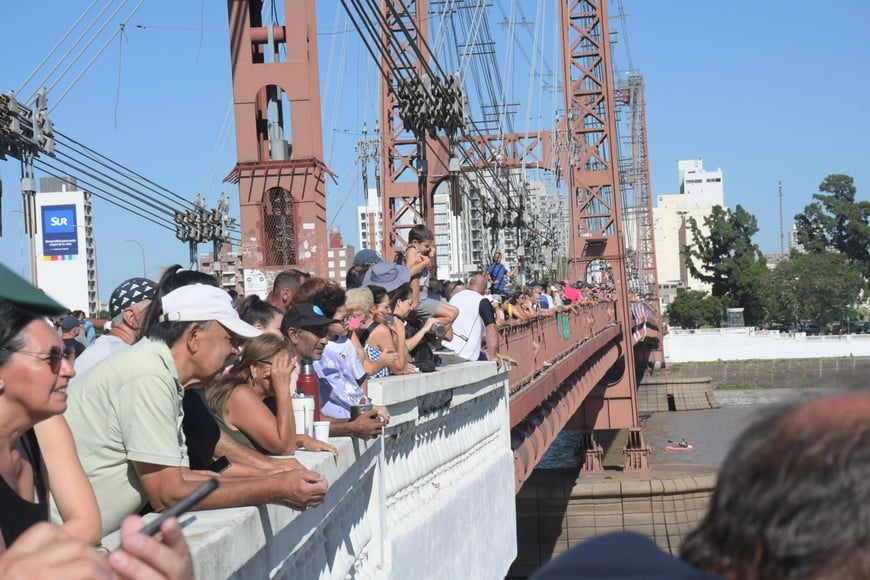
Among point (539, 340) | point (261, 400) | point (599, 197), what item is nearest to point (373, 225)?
point (599, 197)

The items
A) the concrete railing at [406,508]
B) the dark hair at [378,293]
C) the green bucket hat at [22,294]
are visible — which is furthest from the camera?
the dark hair at [378,293]

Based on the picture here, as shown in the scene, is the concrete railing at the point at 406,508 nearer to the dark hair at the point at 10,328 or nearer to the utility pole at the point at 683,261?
the dark hair at the point at 10,328

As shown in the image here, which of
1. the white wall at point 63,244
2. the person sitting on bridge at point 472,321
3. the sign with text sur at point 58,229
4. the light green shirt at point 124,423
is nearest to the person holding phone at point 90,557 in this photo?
the light green shirt at point 124,423

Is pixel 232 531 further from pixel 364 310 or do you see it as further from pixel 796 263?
pixel 796 263

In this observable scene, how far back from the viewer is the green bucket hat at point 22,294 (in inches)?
87.2

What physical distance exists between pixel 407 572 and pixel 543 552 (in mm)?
22662

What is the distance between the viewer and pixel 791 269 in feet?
336

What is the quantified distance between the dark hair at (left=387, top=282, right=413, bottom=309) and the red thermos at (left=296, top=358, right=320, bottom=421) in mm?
2639

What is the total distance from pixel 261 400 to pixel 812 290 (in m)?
102

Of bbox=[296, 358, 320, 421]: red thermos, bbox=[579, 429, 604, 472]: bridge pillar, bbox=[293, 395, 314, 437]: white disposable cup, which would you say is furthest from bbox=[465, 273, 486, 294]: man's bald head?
bbox=[579, 429, 604, 472]: bridge pillar

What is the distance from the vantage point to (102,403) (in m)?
4.05

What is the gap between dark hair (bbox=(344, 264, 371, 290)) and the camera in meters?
10.0

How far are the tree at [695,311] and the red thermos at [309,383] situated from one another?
110079mm

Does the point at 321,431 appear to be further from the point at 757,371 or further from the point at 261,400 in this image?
the point at 757,371
